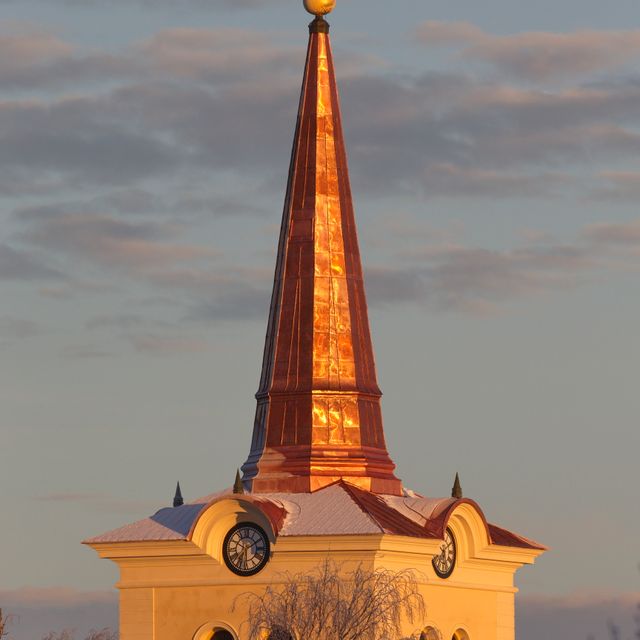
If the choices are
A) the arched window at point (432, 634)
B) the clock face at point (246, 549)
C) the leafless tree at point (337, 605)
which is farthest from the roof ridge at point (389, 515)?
the clock face at point (246, 549)

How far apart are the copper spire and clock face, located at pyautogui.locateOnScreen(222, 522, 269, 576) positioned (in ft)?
7.11

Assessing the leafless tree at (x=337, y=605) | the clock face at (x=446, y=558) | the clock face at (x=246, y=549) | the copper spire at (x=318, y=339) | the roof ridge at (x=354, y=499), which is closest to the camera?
the leafless tree at (x=337, y=605)

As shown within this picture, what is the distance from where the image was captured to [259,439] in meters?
84.1

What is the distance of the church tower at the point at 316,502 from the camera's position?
264 feet

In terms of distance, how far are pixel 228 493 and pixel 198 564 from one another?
7.07 feet

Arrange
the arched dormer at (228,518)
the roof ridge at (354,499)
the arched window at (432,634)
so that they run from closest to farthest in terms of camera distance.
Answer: the roof ridge at (354,499) → the arched dormer at (228,518) → the arched window at (432,634)

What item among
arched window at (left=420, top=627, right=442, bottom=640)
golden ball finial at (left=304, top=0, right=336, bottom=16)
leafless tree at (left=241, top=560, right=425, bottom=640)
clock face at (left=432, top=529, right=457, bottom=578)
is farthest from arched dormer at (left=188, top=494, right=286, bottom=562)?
golden ball finial at (left=304, top=0, right=336, bottom=16)

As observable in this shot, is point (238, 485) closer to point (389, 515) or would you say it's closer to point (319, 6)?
point (389, 515)

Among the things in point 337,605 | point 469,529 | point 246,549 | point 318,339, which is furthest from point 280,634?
point 318,339

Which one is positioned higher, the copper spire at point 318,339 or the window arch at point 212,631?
the copper spire at point 318,339

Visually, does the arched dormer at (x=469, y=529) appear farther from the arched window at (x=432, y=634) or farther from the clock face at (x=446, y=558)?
the arched window at (x=432, y=634)

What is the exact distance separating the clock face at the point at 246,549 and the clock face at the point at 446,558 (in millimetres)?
4701

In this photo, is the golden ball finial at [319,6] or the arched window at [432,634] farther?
the golden ball finial at [319,6]

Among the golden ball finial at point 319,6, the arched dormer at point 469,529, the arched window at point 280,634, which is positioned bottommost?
the arched window at point 280,634
